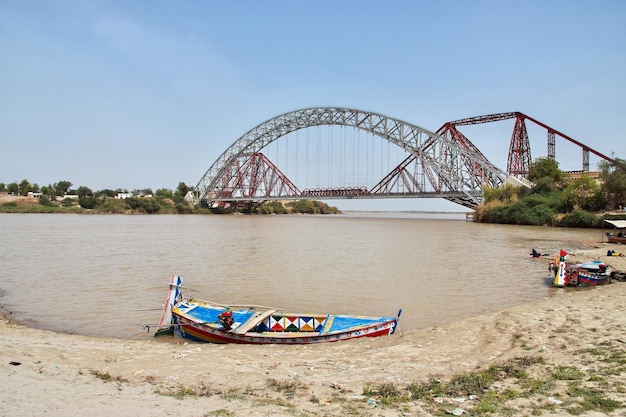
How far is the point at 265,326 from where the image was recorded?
919 cm

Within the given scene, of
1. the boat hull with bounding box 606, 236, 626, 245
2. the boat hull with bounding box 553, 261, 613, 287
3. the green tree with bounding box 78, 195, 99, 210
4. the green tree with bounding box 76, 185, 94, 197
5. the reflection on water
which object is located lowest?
the reflection on water

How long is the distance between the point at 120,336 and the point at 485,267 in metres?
14.8

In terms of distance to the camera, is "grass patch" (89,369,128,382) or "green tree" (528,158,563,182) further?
"green tree" (528,158,563,182)

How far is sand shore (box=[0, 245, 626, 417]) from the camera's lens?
15.9 feet

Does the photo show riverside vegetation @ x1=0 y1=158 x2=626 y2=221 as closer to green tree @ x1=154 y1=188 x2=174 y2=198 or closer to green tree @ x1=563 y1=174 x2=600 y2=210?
green tree @ x1=563 y1=174 x2=600 y2=210

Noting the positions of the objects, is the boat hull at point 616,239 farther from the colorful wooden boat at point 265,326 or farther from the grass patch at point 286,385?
the grass patch at point 286,385

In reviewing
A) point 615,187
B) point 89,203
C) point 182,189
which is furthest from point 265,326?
point 182,189

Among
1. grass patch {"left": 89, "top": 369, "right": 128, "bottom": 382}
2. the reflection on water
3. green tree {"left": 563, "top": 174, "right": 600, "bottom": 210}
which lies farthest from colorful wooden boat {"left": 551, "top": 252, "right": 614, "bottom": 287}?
green tree {"left": 563, "top": 174, "right": 600, "bottom": 210}

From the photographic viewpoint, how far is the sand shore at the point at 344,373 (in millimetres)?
4840

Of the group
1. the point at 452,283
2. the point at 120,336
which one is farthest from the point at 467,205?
the point at 120,336

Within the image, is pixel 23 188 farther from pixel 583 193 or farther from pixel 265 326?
pixel 265 326

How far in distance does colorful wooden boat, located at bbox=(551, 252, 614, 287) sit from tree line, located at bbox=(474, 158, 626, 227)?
939 inches

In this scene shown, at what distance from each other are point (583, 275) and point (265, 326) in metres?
10.4

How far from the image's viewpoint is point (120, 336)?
30.9 ft
